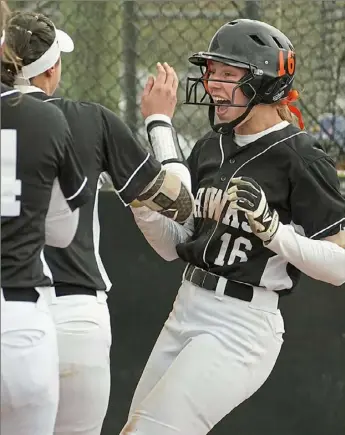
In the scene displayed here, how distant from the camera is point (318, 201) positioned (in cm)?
326

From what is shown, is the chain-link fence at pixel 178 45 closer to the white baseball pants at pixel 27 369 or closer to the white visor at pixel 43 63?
the white visor at pixel 43 63

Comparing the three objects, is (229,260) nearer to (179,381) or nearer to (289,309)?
(179,381)

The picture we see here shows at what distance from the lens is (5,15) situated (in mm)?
2625

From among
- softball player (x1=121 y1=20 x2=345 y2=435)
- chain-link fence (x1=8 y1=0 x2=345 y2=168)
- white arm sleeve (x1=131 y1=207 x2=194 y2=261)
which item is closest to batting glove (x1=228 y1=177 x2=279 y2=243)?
softball player (x1=121 y1=20 x2=345 y2=435)

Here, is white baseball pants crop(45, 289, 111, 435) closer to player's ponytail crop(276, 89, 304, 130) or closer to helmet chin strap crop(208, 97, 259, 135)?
helmet chin strap crop(208, 97, 259, 135)

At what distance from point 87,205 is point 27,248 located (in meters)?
0.55

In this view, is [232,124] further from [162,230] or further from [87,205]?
[87,205]

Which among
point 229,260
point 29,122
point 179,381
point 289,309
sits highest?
point 29,122

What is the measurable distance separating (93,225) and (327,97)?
1914 millimetres

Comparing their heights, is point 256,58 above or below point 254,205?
above

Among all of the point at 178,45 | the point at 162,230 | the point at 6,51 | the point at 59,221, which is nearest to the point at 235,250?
the point at 162,230

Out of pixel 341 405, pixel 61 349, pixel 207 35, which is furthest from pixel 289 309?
pixel 61 349

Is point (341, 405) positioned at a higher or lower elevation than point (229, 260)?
lower

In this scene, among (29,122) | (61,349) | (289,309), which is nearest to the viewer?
(29,122)
